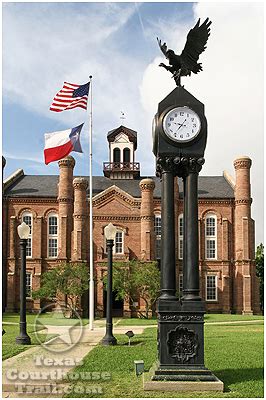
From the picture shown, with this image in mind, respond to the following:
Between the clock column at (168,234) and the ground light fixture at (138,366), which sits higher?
the clock column at (168,234)

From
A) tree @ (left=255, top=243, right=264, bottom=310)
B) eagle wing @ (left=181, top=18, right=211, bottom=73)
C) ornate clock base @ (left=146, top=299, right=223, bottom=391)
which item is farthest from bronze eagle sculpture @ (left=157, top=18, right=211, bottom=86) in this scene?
tree @ (left=255, top=243, right=264, bottom=310)

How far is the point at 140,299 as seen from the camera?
146 ft

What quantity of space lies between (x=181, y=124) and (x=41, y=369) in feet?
21.5

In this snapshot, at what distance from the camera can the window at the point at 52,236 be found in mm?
47719

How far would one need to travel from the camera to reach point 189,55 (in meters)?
11.9

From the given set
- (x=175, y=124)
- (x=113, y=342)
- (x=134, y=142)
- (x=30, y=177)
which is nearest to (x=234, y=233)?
(x=134, y=142)

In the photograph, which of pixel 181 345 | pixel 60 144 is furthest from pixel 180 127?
pixel 60 144

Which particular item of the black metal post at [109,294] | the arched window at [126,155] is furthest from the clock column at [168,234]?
the arched window at [126,155]

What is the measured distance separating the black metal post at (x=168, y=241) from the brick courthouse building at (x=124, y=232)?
3360cm

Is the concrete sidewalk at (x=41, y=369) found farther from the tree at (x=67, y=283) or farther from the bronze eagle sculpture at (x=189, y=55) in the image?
the tree at (x=67, y=283)

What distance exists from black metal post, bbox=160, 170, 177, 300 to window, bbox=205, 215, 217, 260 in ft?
123

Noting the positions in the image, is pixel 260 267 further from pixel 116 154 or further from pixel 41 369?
pixel 41 369

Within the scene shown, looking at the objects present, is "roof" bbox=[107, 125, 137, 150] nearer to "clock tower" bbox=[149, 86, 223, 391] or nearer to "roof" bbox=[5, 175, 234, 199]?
"roof" bbox=[5, 175, 234, 199]

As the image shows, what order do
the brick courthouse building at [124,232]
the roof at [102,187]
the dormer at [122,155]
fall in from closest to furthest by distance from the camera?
the brick courthouse building at [124,232] < the roof at [102,187] < the dormer at [122,155]
